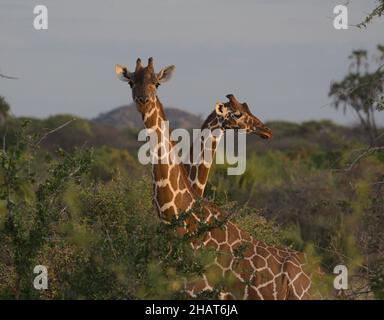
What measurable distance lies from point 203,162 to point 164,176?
6.15 feet

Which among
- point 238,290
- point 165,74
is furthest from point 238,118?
point 238,290

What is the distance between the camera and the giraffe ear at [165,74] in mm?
8516

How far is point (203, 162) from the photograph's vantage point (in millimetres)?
10352

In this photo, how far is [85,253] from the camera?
24.1ft

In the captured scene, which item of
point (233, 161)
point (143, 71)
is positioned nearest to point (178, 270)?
point (143, 71)

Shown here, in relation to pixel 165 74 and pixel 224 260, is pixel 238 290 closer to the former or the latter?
pixel 224 260

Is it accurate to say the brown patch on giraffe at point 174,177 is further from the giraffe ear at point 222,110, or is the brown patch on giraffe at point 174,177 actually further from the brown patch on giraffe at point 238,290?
the giraffe ear at point 222,110

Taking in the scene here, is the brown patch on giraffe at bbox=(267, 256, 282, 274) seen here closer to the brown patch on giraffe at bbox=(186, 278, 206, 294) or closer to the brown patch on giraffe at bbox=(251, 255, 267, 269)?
the brown patch on giraffe at bbox=(251, 255, 267, 269)

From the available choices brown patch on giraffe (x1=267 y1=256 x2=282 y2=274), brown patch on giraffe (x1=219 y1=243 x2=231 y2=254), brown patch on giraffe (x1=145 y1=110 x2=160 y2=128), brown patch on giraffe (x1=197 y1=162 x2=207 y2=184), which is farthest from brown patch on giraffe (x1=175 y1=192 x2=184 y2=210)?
brown patch on giraffe (x1=197 y1=162 x2=207 y2=184)

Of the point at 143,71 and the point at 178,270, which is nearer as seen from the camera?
the point at 178,270

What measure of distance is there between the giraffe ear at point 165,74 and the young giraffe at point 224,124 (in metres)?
1.82

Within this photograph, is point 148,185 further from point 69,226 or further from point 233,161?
point 233,161
